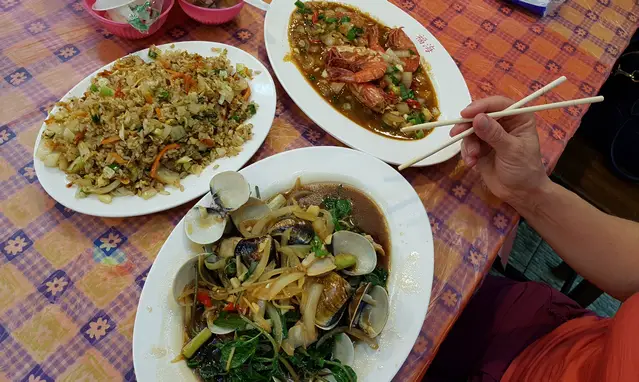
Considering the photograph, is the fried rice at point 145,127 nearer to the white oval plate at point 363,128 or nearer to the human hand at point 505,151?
the white oval plate at point 363,128

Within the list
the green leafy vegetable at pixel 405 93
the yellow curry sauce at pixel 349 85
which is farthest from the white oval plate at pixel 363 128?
the green leafy vegetable at pixel 405 93

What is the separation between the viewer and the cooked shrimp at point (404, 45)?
2475 millimetres

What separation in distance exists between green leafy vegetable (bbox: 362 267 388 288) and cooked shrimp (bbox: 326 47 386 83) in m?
1.13

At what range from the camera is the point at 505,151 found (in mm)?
1878

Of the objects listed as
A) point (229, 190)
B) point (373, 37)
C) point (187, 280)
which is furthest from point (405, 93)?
point (187, 280)

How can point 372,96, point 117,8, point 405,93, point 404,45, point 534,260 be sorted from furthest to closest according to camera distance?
point 534,260
point 404,45
point 405,93
point 372,96
point 117,8

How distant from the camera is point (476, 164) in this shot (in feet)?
6.96

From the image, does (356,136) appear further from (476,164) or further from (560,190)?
(560,190)

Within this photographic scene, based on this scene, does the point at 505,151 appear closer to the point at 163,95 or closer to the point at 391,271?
the point at 391,271

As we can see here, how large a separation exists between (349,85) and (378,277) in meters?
1.17

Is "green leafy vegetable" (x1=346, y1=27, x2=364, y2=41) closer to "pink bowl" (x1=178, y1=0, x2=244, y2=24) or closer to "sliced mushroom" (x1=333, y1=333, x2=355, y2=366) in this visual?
"pink bowl" (x1=178, y1=0, x2=244, y2=24)

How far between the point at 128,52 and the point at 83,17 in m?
0.40

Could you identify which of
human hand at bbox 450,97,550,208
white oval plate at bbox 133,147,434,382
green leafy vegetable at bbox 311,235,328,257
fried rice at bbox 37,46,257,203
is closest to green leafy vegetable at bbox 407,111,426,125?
human hand at bbox 450,97,550,208

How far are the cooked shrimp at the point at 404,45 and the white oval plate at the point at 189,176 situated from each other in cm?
83
